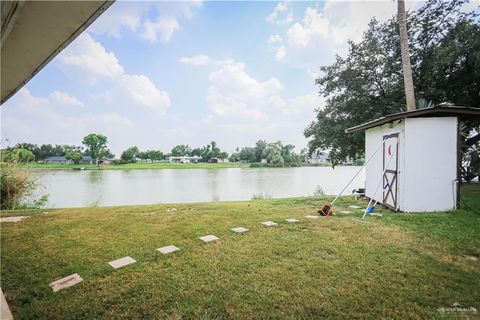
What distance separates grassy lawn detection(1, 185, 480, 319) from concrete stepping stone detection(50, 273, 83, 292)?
0.05m

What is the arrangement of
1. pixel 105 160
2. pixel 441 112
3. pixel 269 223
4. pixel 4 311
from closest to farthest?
pixel 4 311 < pixel 269 223 < pixel 441 112 < pixel 105 160

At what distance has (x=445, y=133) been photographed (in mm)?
5121

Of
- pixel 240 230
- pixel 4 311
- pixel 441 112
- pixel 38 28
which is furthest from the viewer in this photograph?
pixel 441 112

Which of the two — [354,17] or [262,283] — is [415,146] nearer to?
[262,283]

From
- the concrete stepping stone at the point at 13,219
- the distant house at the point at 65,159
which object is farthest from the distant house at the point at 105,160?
the concrete stepping stone at the point at 13,219

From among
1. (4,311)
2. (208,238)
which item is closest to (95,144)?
(208,238)

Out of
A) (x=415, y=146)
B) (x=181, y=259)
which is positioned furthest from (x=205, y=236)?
(x=415, y=146)

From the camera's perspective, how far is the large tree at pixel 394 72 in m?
8.38

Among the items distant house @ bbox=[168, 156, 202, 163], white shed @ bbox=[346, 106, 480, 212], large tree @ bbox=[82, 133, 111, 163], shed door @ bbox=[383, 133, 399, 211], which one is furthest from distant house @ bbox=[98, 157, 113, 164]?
white shed @ bbox=[346, 106, 480, 212]

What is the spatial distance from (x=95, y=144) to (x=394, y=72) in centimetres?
4133

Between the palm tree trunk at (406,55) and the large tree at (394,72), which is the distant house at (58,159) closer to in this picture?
the large tree at (394,72)

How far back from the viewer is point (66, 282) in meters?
2.33

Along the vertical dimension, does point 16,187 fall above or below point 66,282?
above

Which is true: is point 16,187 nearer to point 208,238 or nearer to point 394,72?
point 208,238
